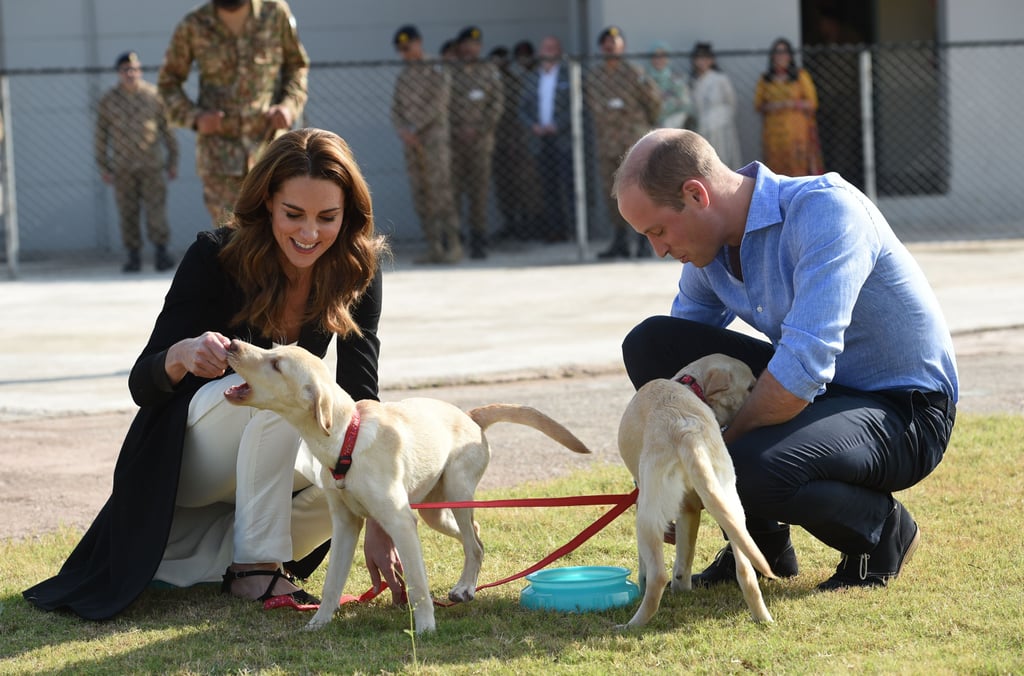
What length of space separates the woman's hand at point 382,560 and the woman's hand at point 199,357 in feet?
2.29

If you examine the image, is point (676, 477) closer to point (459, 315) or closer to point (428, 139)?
point (459, 315)

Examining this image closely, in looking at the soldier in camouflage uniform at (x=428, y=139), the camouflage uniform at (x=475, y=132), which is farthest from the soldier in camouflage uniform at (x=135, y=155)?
the camouflage uniform at (x=475, y=132)

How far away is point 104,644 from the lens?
378cm

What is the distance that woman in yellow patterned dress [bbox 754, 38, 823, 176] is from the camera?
1487 cm

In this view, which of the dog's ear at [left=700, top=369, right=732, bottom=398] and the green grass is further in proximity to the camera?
the dog's ear at [left=700, top=369, right=732, bottom=398]

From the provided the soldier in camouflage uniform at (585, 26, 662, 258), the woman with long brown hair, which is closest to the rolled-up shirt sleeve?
the woman with long brown hair

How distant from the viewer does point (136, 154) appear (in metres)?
14.2

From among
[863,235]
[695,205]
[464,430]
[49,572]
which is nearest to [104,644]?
[49,572]

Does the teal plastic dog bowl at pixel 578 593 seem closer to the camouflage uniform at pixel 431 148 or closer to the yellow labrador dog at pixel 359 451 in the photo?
the yellow labrador dog at pixel 359 451

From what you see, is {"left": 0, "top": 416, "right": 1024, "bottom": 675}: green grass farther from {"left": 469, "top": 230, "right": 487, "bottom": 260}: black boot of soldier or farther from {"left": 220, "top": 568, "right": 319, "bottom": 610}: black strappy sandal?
{"left": 469, "top": 230, "right": 487, "bottom": 260}: black boot of soldier

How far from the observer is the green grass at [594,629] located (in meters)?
3.43

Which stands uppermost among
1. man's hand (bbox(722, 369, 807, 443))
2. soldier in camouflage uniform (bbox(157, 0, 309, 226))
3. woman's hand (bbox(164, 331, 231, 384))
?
soldier in camouflage uniform (bbox(157, 0, 309, 226))

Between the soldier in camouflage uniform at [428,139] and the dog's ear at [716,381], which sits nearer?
the dog's ear at [716,381]

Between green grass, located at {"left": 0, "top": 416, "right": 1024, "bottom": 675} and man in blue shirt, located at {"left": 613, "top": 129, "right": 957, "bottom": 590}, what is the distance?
244mm
